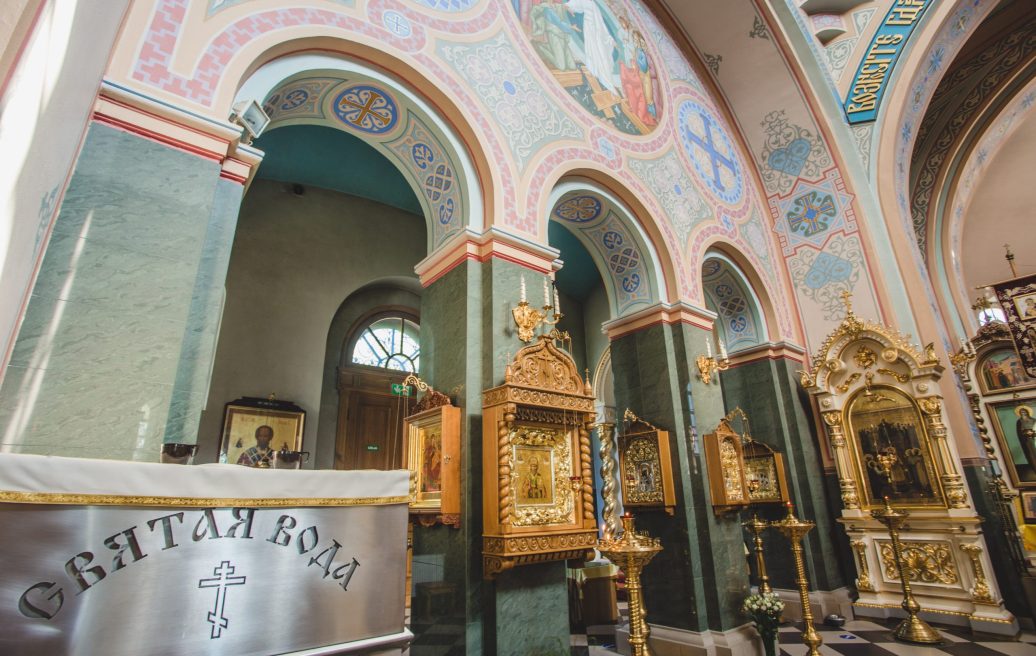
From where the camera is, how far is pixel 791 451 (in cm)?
743

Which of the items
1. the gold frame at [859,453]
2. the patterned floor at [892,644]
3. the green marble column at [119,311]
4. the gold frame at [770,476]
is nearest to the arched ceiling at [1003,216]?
the gold frame at [859,453]

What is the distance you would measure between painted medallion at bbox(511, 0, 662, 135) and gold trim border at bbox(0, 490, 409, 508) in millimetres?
5199

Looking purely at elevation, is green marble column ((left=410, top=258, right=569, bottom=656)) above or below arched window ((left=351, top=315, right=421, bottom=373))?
below

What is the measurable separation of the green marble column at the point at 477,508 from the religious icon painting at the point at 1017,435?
9030mm

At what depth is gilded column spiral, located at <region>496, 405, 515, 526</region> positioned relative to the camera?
3.59 m

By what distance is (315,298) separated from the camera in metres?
7.46

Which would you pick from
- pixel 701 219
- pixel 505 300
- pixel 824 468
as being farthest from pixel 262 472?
pixel 824 468

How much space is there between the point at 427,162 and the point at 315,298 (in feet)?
11.4

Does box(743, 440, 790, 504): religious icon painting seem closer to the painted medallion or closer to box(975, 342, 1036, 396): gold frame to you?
the painted medallion

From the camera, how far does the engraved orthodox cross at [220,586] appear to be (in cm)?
165

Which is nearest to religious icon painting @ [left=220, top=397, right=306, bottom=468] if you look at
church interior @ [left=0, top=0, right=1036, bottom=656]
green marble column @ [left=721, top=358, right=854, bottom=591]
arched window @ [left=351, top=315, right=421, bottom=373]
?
church interior @ [left=0, top=0, right=1036, bottom=656]

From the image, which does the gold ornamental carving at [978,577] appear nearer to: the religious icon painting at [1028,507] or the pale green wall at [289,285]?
the religious icon painting at [1028,507]

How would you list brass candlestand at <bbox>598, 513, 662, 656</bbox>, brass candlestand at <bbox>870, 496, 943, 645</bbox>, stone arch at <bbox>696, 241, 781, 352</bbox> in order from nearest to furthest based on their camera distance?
brass candlestand at <bbox>598, 513, 662, 656</bbox>
brass candlestand at <bbox>870, 496, 943, 645</bbox>
stone arch at <bbox>696, 241, 781, 352</bbox>

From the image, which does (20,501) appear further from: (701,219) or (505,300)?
(701,219)
